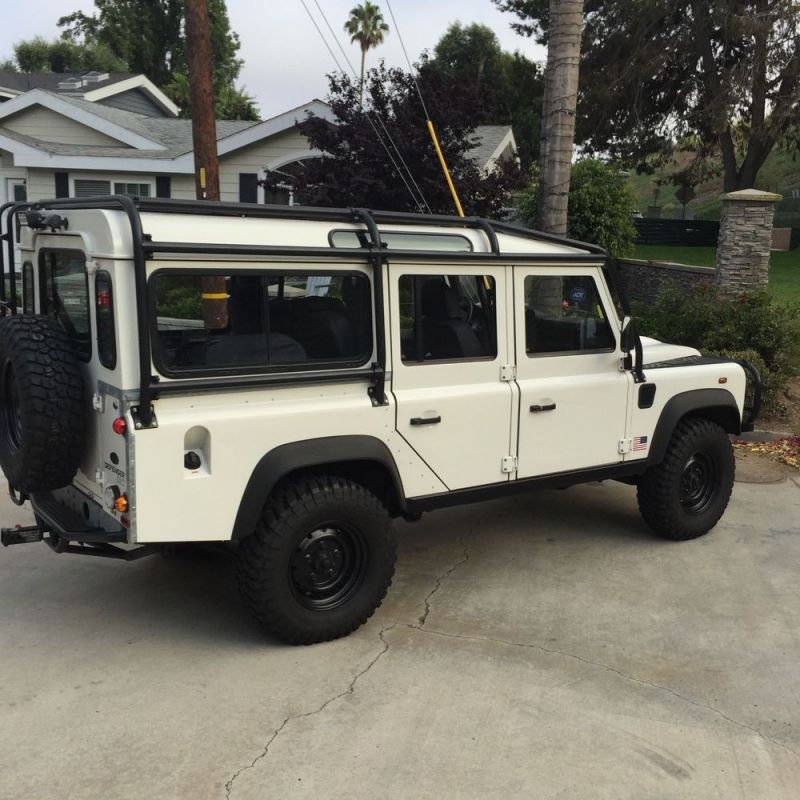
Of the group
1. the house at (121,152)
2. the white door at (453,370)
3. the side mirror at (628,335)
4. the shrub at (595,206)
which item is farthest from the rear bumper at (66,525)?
the house at (121,152)

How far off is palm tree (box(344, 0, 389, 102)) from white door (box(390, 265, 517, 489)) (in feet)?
169

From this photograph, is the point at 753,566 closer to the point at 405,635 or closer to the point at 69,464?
the point at 405,635

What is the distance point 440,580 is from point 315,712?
159 cm

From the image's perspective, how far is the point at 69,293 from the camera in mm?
4105

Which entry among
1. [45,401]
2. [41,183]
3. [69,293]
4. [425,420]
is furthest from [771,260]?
[45,401]

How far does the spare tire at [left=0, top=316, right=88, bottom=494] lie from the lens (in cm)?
358

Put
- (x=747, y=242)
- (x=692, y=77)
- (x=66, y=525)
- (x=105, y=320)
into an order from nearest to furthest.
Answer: (x=105, y=320) < (x=66, y=525) < (x=747, y=242) < (x=692, y=77)

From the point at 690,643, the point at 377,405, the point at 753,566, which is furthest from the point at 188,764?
the point at 753,566

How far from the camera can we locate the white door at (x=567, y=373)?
4637 millimetres

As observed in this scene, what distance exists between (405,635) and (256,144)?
1594 cm

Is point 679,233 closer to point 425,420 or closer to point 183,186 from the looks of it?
point 183,186

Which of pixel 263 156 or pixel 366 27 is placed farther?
pixel 366 27

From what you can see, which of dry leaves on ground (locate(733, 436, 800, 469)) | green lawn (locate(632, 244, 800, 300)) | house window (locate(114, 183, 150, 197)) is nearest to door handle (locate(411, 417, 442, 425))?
dry leaves on ground (locate(733, 436, 800, 469))

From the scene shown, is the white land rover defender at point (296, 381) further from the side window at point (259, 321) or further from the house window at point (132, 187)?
the house window at point (132, 187)
